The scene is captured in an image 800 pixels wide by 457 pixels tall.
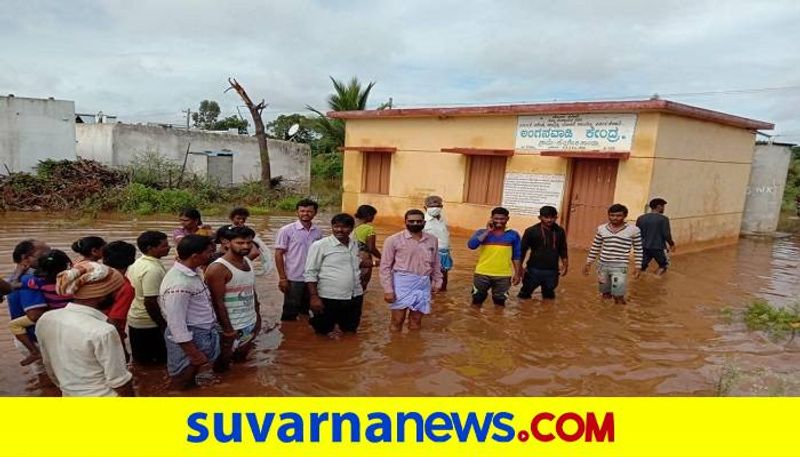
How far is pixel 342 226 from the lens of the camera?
5.00m

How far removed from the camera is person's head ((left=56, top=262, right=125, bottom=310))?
9.23ft

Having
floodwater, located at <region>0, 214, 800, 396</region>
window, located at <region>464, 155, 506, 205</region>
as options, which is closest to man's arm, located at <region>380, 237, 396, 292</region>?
floodwater, located at <region>0, 214, 800, 396</region>

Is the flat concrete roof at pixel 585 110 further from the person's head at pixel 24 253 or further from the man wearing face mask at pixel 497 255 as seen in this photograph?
the person's head at pixel 24 253

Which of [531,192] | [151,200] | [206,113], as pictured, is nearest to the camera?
[531,192]

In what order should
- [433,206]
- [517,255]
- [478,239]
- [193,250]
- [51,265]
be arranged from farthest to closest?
[433,206] < [517,255] < [478,239] < [193,250] < [51,265]

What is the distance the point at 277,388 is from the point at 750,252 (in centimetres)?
1259

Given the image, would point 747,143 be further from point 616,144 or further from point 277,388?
point 277,388

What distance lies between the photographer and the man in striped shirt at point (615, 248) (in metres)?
6.62

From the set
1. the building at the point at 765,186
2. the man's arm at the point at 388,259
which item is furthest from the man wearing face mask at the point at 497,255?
the building at the point at 765,186

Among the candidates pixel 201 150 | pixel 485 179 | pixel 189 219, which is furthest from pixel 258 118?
pixel 189 219

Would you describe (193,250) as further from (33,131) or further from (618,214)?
(33,131)

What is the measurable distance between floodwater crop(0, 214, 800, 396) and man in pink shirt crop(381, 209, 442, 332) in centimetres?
43

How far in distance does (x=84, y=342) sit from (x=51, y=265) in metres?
1.11

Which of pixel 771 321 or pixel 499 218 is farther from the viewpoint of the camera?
pixel 771 321
